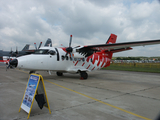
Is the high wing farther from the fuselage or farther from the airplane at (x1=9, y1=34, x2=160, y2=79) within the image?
the fuselage

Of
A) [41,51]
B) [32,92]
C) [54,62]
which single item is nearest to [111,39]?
[54,62]

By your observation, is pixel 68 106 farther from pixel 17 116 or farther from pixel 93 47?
pixel 93 47

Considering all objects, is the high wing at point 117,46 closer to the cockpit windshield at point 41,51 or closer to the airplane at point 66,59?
the airplane at point 66,59

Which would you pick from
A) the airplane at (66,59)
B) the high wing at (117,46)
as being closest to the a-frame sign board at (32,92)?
the airplane at (66,59)

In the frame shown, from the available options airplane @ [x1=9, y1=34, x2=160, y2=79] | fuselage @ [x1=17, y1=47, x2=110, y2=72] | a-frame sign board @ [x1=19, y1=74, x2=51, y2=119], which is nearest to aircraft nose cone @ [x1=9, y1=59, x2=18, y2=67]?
airplane @ [x1=9, y1=34, x2=160, y2=79]

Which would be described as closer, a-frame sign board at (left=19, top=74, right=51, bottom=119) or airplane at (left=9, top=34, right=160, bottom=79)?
a-frame sign board at (left=19, top=74, right=51, bottom=119)

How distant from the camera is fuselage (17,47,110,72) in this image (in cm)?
1005

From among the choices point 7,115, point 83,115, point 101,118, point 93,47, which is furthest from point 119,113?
point 93,47

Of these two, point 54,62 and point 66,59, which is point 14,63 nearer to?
point 54,62

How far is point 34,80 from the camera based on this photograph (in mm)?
4242

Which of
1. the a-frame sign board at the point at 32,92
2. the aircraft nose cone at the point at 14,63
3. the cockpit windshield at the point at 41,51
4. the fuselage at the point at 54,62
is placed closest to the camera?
the a-frame sign board at the point at 32,92

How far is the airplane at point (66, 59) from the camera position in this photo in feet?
33.0

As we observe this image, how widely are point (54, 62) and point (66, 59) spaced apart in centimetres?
135

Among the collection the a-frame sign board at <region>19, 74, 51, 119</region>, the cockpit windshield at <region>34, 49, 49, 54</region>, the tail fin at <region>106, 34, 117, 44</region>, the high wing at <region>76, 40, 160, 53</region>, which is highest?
the tail fin at <region>106, 34, 117, 44</region>
